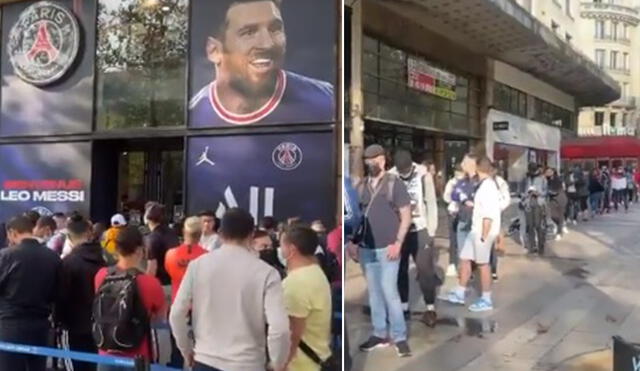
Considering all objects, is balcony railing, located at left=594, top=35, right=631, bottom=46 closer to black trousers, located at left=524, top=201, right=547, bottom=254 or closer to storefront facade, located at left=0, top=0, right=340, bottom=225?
black trousers, located at left=524, top=201, right=547, bottom=254

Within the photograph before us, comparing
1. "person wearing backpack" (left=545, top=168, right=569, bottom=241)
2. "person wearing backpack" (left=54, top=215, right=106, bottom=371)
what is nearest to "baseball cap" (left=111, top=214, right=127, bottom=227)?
"person wearing backpack" (left=54, top=215, right=106, bottom=371)

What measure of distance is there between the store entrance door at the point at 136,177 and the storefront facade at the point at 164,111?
Result: 0.01 metres

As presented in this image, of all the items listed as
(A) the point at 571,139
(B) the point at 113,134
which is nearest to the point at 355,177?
(A) the point at 571,139

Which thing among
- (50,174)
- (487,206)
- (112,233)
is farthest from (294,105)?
(50,174)

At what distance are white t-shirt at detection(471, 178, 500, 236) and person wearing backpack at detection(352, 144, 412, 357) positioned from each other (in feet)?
1.14

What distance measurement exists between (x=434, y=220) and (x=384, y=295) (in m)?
0.49

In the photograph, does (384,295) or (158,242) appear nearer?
(384,295)

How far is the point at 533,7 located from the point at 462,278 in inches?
54.2

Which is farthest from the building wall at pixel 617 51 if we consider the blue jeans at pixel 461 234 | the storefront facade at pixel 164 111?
the storefront facade at pixel 164 111

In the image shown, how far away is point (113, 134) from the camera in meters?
7.43

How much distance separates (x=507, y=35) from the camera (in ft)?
11.7

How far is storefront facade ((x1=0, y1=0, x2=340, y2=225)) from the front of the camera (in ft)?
20.3

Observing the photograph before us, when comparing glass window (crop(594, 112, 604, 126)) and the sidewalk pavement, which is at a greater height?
glass window (crop(594, 112, 604, 126))

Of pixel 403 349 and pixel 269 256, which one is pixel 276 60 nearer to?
pixel 269 256
